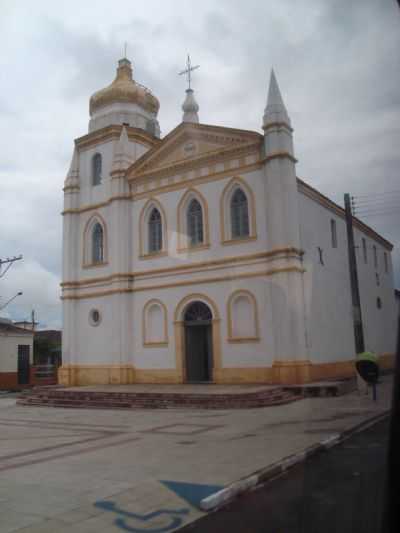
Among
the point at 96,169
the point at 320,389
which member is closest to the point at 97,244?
the point at 96,169

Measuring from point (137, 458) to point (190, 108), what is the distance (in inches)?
801

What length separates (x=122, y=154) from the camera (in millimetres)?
25219

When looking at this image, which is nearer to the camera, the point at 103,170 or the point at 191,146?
the point at 191,146

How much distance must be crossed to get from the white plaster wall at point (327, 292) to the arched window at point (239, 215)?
7.17 feet

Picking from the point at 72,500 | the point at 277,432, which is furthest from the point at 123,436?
the point at 72,500

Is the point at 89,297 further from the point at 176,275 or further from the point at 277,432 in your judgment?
the point at 277,432

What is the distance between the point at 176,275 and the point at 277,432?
12417 mm

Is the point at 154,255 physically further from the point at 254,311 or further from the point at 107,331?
the point at 254,311

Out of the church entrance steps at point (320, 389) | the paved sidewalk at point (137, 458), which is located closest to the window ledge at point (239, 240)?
the church entrance steps at point (320, 389)

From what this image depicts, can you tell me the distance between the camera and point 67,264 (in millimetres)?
26172

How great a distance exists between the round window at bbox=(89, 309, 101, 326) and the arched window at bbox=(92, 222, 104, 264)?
2420 mm

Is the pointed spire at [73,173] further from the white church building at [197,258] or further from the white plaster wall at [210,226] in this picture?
the white plaster wall at [210,226]

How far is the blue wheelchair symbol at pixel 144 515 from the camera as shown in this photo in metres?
5.01

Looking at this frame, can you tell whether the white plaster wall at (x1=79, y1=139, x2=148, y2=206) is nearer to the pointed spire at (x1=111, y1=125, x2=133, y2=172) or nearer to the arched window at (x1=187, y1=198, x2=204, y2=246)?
the pointed spire at (x1=111, y1=125, x2=133, y2=172)
